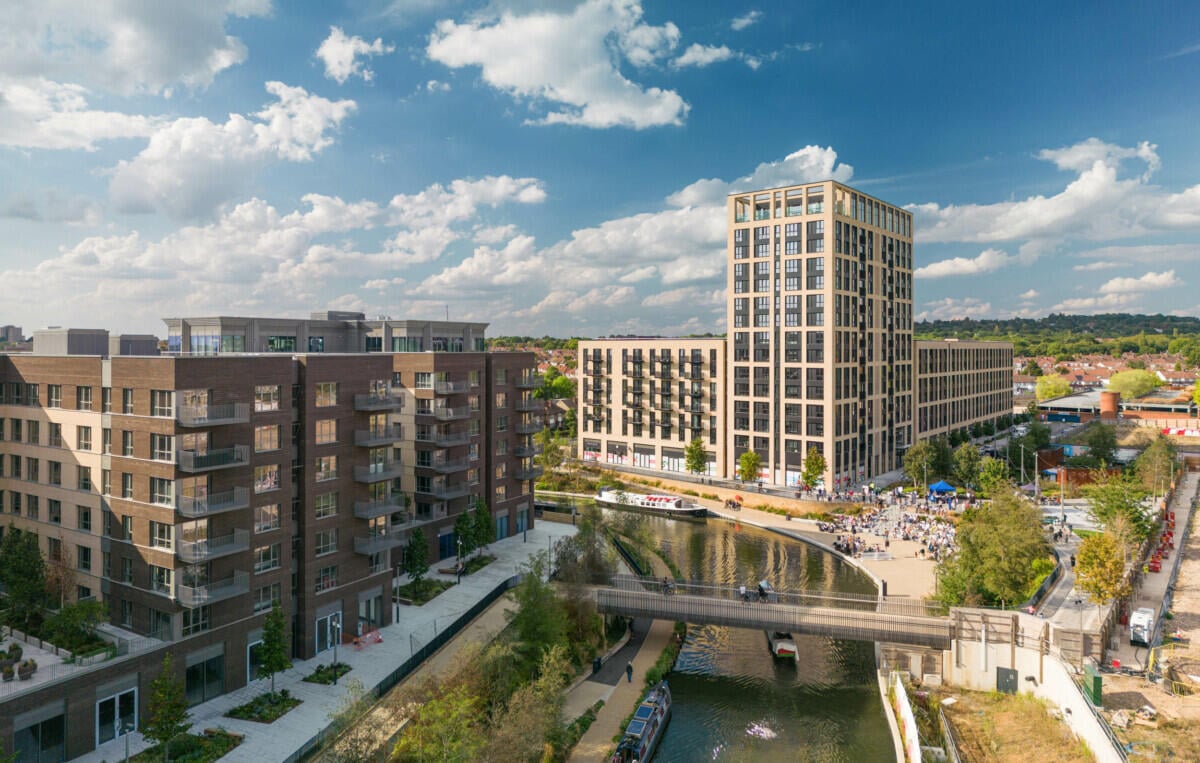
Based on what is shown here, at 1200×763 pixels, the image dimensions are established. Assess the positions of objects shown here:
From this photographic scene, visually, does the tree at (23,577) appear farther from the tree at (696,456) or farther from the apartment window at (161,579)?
the tree at (696,456)

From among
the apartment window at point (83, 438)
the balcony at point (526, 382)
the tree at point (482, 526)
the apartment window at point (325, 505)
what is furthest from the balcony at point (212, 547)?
the balcony at point (526, 382)

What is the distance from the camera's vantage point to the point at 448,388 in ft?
164

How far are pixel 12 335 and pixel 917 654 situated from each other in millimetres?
95526

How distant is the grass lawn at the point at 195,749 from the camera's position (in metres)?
25.9

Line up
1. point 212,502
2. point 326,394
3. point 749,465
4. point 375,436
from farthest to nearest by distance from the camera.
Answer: point 749,465
point 375,436
point 326,394
point 212,502

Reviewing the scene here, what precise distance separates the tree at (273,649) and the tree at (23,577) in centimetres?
1035

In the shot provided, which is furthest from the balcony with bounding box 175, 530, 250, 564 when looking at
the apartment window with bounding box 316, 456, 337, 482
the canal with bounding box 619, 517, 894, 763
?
the canal with bounding box 619, 517, 894, 763

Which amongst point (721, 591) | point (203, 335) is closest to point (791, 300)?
point (721, 591)

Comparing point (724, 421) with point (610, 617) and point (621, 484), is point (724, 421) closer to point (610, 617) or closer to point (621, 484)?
point (621, 484)

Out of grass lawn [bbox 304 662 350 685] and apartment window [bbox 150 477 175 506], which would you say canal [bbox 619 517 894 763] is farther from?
apartment window [bbox 150 477 175 506]

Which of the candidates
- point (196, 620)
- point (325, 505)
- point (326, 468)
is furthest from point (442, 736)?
point (326, 468)

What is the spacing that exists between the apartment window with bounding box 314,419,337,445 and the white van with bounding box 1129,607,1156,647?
42.8m

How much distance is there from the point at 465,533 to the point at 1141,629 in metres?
39.3

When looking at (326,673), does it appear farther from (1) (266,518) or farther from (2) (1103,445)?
(2) (1103,445)
